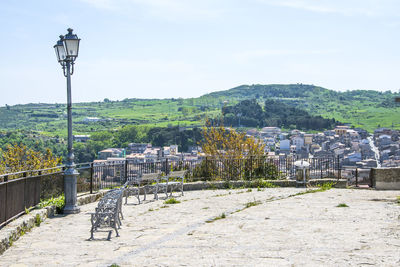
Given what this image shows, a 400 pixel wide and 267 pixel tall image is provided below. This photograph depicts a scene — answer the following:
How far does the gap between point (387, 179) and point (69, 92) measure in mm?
11947

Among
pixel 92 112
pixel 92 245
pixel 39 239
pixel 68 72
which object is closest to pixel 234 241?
pixel 92 245

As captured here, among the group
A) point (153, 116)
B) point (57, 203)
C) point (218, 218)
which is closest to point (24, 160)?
point (57, 203)

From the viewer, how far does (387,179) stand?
58.6 ft

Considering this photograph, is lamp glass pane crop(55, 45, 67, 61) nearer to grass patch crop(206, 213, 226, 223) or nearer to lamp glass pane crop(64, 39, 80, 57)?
lamp glass pane crop(64, 39, 80, 57)

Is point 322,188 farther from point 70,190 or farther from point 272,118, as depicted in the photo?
point 272,118

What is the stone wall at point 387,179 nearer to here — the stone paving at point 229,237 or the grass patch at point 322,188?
the grass patch at point 322,188

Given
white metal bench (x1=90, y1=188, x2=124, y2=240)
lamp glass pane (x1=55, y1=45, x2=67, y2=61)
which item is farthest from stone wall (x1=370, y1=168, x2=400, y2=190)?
lamp glass pane (x1=55, y1=45, x2=67, y2=61)

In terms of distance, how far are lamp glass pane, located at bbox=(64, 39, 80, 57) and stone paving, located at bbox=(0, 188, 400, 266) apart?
4.19 meters

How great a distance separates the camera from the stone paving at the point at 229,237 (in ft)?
22.9

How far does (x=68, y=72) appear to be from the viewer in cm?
1285

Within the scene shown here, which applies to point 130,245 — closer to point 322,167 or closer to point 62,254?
point 62,254

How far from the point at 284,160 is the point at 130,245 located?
12.9 meters

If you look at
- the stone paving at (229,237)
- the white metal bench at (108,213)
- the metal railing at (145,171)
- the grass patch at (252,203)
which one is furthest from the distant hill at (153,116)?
the white metal bench at (108,213)

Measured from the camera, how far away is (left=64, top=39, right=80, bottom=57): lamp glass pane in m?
12.7
